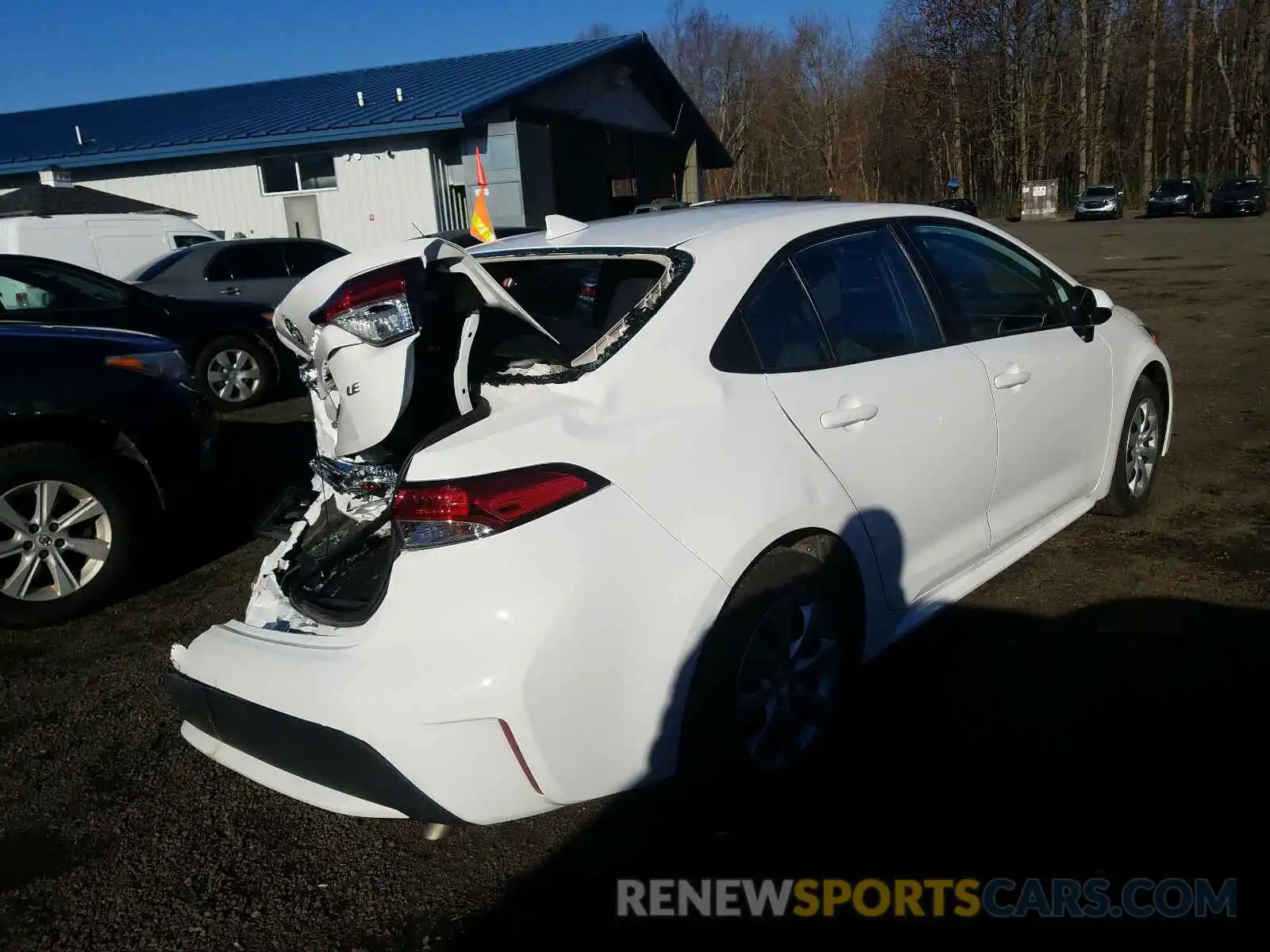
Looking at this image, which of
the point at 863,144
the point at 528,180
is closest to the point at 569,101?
the point at 528,180

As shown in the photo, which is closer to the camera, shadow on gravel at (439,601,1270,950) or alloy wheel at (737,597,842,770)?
shadow on gravel at (439,601,1270,950)

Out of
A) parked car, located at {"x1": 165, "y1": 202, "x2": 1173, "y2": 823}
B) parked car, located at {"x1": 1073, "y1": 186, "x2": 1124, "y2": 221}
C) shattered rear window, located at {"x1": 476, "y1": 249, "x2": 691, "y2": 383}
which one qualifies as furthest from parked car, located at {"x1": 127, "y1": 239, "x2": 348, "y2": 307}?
parked car, located at {"x1": 1073, "y1": 186, "x2": 1124, "y2": 221}

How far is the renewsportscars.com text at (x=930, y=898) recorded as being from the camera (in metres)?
2.38

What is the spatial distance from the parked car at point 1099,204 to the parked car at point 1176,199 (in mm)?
1486

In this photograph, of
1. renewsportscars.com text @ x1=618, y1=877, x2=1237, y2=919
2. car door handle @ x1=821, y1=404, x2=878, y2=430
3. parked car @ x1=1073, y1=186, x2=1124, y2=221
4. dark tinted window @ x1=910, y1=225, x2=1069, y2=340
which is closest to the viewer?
renewsportscars.com text @ x1=618, y1=877, x2=1237, y2=919

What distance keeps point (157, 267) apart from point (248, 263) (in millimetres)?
985

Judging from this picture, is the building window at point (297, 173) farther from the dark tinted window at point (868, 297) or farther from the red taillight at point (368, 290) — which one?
the red taillight at point (368, 290)

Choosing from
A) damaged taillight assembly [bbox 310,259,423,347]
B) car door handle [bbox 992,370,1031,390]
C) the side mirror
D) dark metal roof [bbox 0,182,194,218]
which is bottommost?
car door handle [bbox 992,370,1031,390]

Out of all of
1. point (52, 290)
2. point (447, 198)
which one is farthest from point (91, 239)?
point (447, 198)

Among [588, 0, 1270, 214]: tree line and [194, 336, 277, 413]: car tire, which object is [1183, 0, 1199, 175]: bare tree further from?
[194, 336, 277, 413]: car tire

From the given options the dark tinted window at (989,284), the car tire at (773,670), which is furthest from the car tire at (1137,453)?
the car tire at (773,670)

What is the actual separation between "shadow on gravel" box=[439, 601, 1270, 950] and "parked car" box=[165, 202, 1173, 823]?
21 cm

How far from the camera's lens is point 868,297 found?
3.32 m

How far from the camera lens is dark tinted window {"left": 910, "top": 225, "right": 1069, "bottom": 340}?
3.67 meters
